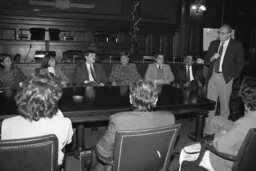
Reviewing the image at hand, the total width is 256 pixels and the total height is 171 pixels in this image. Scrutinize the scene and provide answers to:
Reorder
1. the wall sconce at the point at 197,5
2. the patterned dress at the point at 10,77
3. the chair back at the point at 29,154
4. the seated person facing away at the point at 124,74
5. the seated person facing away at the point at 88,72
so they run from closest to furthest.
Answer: the chair back at the point at 29,154 → the patterned dress at the point at 10,77 → the seated person facing away at the point at 88,72 → the seated person facing away at the point at 124,74 → the wall sconce at the point at 197,5

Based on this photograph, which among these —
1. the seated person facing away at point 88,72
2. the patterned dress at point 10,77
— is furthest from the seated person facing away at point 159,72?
the patterned dress at point 10,77

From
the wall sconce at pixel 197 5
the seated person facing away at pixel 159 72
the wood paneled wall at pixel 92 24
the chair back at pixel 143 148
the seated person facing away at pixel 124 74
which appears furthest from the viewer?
the wall sconce at pixel 197 5

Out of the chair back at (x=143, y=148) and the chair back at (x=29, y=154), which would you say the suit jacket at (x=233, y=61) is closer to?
the chair back at (x=143, y=148)

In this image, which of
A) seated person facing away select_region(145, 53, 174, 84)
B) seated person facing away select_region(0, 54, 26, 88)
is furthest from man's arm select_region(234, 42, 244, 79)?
seated person facing away select_region(0, 54, 26, 88)

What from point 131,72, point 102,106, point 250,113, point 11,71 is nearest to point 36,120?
point 102,106

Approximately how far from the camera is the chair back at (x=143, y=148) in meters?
1.50

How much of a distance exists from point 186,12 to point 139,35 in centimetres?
165

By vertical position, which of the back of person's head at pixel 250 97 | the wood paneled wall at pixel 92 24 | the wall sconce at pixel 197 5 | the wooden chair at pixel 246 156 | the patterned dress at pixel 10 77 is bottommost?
the wooden chair at pixel 246 156

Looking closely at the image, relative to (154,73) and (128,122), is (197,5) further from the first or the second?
(128,122)

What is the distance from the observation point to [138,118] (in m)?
1.70

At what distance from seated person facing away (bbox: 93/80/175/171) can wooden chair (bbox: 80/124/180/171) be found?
0.15m

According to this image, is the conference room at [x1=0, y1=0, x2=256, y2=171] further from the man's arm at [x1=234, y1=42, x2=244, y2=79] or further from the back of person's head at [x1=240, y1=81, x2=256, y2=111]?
the back of person's head at [x1=240, y1=81, x2=256, y2=111]

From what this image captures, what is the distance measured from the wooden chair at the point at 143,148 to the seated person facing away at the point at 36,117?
1.28ft

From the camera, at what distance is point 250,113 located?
1809 millimetres
